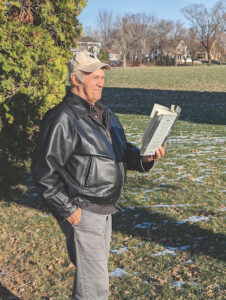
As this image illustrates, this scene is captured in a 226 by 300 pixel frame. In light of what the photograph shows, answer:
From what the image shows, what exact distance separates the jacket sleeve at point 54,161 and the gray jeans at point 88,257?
152 mm

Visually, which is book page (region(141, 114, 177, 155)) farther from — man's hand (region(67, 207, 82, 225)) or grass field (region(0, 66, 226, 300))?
grass field (region(0, 66, 226, 300))

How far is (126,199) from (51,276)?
7.97ft

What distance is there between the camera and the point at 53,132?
2371 millimetres

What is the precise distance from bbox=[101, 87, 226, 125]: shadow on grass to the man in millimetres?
11423

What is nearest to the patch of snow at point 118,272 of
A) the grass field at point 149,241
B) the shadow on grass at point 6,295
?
the grass field at point 149,241

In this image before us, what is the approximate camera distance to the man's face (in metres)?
2.55

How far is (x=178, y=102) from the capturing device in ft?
63.3

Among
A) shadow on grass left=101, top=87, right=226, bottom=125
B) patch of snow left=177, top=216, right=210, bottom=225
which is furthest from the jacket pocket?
shadow on grass left=101, top=87, right=226, bottom=125

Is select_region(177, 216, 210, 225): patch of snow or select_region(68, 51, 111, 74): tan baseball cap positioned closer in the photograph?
select_region(68, 51, 111, 74): tan baseball cap

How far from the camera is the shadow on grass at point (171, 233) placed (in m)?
4.53

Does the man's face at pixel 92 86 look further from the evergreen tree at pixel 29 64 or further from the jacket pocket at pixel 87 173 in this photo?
the evergreen tree at pixel 29 64

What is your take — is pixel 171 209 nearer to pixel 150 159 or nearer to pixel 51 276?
pixel 51 276

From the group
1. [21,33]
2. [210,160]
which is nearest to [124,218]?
[21,33]

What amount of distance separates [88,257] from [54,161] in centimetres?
74
